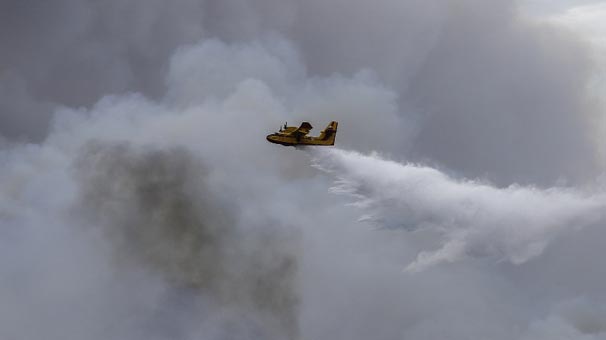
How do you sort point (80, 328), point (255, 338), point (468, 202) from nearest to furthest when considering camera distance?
point (468, 202) → point (255, 338) → point (80, 328)

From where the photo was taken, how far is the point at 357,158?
97750mm

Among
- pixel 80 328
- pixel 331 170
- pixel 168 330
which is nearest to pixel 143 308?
pixel 168 330

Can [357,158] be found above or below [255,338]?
above

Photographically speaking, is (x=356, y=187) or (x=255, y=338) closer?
(x=356, y=187)

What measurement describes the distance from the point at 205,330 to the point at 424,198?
10060cm

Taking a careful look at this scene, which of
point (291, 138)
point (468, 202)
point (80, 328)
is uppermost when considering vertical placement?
point (291, 138)

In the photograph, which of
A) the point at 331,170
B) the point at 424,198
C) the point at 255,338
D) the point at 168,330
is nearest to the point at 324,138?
the point at 331,170

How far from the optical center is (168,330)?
18650 cm

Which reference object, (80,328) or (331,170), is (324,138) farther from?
(80,328)

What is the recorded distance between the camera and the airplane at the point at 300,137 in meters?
94.2

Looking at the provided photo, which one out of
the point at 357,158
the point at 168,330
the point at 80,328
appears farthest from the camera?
the point at 80,328

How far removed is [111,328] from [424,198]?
12692 cm

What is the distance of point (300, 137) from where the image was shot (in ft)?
313

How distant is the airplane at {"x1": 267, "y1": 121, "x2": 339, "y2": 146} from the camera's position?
309 feet
